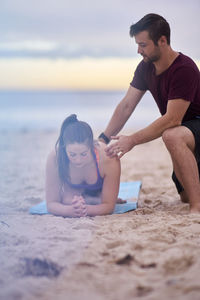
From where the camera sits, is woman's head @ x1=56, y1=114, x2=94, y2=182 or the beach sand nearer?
the beach sand

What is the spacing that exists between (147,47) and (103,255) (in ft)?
4.81

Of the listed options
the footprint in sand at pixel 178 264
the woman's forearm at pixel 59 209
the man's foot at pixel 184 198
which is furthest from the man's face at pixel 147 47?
the footprint in sand at pixel 178 264

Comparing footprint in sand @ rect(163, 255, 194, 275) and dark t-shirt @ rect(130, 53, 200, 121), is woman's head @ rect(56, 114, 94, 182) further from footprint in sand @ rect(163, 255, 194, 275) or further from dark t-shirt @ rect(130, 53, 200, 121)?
footprint in sand @ rect(163, 255, 194, 275)

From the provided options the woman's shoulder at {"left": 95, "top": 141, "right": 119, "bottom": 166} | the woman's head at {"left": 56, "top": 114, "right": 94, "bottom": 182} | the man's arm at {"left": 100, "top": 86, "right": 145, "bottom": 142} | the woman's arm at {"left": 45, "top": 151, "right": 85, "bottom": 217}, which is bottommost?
the woman's arm at {"left": 45, "top": 151, "right": 85, "bottom": 217}

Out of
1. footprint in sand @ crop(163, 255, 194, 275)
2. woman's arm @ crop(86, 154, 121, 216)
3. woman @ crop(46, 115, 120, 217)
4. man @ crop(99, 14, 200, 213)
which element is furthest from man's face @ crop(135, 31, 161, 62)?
footprint in sand @ crop(163, 255, 194, 275)

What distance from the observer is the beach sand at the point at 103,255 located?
56.4 inches

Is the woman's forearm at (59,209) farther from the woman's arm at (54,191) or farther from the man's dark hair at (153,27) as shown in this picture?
the man's dark hair at (153,27)

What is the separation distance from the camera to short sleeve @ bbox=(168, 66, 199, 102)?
8.31 feet

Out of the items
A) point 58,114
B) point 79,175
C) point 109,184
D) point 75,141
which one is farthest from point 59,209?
point 58,114

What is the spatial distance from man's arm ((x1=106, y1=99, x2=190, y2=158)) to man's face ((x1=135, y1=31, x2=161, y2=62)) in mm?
332

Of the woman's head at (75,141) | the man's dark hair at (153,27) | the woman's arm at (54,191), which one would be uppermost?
the man's dark hair at (153,27)

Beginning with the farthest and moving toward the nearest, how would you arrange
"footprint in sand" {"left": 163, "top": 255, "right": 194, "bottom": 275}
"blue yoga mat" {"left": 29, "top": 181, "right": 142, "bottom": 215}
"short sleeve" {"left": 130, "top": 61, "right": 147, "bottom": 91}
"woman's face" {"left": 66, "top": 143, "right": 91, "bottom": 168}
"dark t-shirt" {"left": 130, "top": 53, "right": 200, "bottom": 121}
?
"short sleeve" {"left": 130, "top": 61, "right": 147, "bottom": 91}, "blue yoga mat" {"left": 29, "top": 181, "right": 142, "bottom": 215}, "dark t-shirt" {"left": 130, "top": 53, "right": 200, "bottom": 121}, "woman's face" {"left": 66, "top": 143, "right": 91, "bottom": 168}, "footprint in sand" {"left": 163, "top": 255, "right": 194, "bottom": 275}

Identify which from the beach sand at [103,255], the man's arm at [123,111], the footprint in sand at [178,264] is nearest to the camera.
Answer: the beach sand at [103,255]

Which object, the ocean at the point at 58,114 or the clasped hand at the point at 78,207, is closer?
the clasped hand at the point at 78,207
